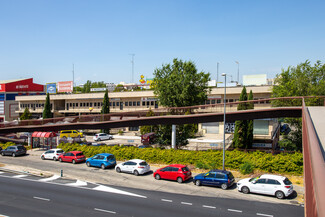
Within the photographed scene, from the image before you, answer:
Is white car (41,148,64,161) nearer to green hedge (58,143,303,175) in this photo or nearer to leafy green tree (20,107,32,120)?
green hedge (58,143,303,175)

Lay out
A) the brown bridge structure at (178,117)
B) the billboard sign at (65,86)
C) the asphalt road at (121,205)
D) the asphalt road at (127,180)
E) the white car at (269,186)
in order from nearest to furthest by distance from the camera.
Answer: the asphalt road at (121,205), the white car at (269,186), the asphalt road at (127,180), the brown bridge structure at (178,117), the billboard sign at (65,86)

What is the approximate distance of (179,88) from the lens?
114 ft

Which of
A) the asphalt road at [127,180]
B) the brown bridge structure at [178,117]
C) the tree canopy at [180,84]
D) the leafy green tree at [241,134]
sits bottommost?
the asphalt road at [127,180]

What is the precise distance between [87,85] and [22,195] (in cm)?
11802

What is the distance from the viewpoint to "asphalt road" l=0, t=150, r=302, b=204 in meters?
18.1

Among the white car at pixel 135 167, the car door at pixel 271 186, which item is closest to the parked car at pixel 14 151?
the white car at pixel 135 167

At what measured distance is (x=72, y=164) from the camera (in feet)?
94.3

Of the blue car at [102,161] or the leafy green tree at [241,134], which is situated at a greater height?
the leafy green tree at [241,134]

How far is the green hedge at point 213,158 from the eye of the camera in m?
22.2

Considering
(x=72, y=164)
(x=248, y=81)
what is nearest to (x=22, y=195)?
(x=72, y=164)

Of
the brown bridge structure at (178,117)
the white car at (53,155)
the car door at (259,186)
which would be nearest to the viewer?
the car door at (259,186)

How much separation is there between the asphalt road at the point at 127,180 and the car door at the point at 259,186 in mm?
358

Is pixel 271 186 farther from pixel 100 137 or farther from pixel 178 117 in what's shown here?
pixel 100 137

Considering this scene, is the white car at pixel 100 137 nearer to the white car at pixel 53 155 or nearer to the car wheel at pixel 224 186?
the white car at pixel 53 155
